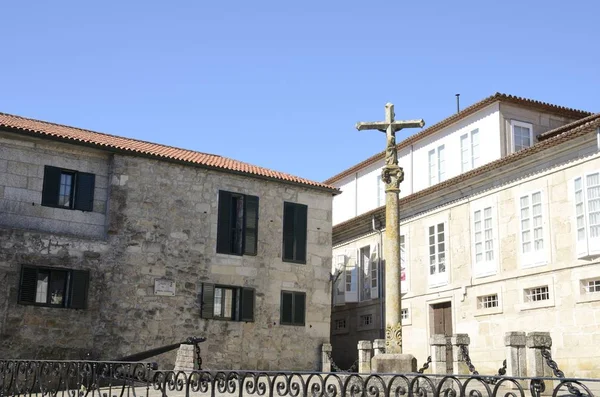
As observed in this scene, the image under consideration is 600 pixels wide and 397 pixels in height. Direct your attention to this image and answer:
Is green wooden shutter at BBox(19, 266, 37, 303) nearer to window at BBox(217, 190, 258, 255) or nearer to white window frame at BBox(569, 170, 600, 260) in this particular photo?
window at BBox(217, 190, 258, 255)

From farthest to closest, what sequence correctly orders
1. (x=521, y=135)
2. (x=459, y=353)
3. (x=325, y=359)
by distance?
(x=521, y=135), (x=325, y=359), (x=459, y=353)

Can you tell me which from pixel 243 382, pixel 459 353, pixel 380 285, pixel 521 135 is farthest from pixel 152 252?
pixel 243 382

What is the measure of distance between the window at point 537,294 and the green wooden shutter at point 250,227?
25.2 ft

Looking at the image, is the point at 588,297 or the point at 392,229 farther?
the point at 588,297

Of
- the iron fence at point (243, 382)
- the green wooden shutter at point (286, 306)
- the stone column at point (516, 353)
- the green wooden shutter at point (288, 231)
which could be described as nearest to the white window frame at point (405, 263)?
the green wooden shutter at point (288, 231)

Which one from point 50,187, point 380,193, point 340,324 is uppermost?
point 380,193

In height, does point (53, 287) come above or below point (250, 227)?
below

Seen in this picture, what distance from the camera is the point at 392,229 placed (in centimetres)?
1288

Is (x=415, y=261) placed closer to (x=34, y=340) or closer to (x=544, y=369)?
(x=544, y=369)

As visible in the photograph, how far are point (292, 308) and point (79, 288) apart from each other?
6313 mm

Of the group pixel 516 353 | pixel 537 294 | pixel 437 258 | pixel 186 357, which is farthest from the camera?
pixel 437 258

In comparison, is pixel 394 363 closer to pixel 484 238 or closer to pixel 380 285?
pixel 484 238

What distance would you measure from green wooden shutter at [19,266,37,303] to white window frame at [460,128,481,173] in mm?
13343

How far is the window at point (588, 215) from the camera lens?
1623 cm
